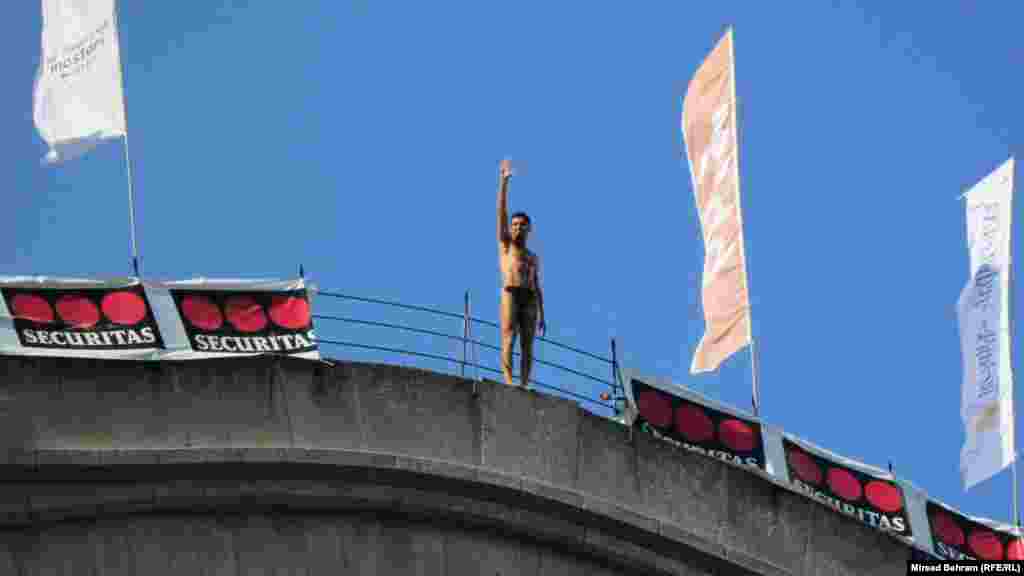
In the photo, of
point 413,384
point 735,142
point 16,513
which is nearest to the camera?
point 16,513

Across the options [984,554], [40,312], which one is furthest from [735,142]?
[40,312]

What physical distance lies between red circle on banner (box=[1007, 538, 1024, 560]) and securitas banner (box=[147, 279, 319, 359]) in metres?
10.2

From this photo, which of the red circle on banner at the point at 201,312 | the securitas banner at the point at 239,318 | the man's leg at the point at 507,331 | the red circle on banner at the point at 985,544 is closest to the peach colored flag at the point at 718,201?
the red circle on banner at the point at 985,544

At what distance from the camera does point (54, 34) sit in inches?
1368

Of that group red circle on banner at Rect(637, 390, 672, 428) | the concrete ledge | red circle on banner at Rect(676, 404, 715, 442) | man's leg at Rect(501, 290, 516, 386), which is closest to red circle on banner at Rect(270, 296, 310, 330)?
the concrete ledge

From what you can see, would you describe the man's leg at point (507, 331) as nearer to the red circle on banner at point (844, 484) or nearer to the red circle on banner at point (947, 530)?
the red circle on banner at point (844, 484)

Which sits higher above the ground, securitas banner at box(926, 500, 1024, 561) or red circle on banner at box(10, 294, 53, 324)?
red circle on banner at box(10, 294, 53, 324)

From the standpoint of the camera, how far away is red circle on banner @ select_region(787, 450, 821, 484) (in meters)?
33.1

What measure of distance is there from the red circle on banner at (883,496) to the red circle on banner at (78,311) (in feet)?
34.2

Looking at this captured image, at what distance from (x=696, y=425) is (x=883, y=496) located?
3135mm

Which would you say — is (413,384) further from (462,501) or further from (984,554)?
(984,554)

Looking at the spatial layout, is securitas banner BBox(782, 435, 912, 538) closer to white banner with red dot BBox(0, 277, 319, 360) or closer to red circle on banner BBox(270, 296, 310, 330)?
red circle on banner BBox(270, 296, 310, 330)

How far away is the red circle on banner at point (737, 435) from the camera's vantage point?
1284 inches

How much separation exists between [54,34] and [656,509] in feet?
34.6
